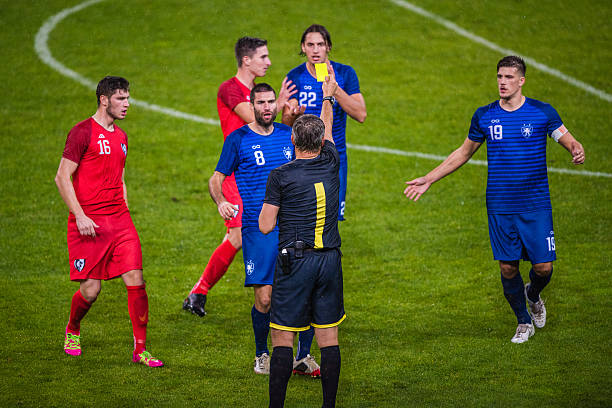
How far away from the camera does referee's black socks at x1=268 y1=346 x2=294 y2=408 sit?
5.82 meters

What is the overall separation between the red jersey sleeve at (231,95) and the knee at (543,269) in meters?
3.29

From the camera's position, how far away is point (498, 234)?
25.0 ft

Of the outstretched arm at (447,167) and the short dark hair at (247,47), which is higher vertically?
the short dark hair at (247,47)

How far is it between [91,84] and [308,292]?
11.4m

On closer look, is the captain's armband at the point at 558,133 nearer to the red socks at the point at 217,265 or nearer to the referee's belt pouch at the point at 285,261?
the referee's belt pouch at the point at 285,261

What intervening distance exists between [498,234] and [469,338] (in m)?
1.10

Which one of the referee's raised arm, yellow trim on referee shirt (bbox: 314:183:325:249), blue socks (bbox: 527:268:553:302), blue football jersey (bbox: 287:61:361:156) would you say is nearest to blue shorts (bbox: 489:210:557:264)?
blue socks (bbox: 527:268:553:302)

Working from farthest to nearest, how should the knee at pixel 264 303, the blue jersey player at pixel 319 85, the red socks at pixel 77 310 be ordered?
1. the blue jersey player at pixel 319 85
2. the red socks at pixel 77 310
3. the knee at pixel 264 303

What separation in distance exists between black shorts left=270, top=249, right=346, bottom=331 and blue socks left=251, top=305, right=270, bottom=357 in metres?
1.18

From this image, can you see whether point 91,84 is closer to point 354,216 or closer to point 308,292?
point 354,216

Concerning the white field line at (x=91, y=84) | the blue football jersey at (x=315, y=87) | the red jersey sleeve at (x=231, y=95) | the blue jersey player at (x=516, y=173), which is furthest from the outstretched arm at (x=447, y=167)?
the white field line at (x=91, y=84)

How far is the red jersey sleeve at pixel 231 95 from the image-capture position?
8.12 meters

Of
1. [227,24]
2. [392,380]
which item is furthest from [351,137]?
[392,380]

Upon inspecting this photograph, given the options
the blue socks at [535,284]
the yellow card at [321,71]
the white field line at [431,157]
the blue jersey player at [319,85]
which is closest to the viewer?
the yellow card at [321,71]
